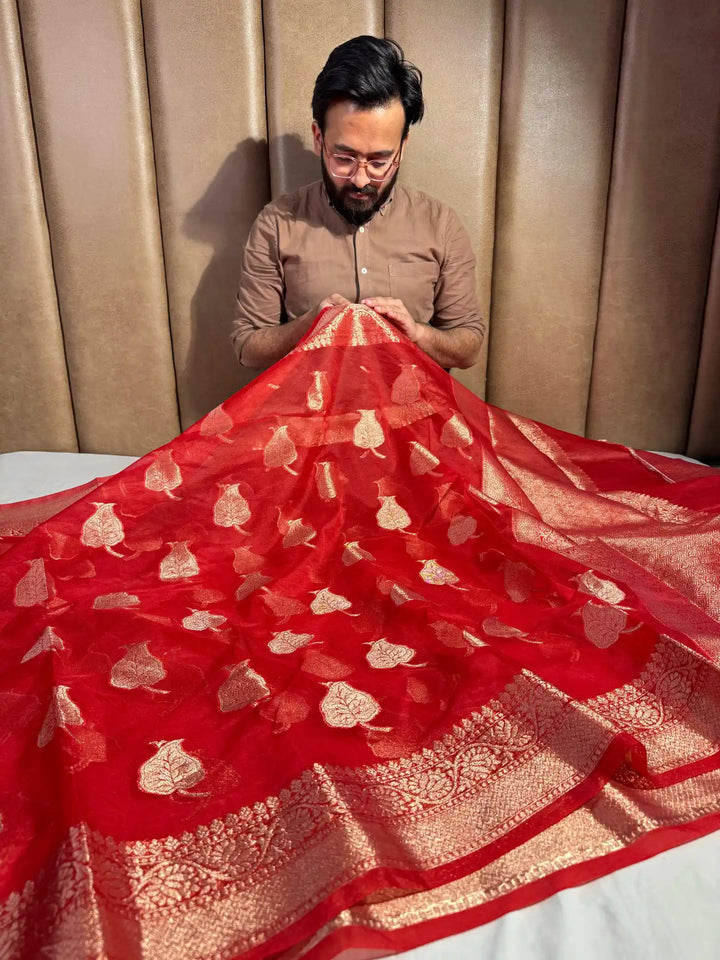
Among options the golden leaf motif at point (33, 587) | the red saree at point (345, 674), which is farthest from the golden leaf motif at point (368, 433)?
the golden leaf motif at point (33, 587)

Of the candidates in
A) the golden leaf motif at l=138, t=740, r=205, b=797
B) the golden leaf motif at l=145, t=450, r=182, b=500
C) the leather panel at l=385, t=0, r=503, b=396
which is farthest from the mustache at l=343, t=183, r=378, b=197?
the golden leaf motif at l=138, t=740, r=205, b=797

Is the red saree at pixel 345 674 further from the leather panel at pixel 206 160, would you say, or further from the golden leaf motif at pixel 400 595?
the leather panel at pixel 206 160

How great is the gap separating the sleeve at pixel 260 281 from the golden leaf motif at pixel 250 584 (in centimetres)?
62

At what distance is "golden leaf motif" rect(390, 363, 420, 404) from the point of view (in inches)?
51.9

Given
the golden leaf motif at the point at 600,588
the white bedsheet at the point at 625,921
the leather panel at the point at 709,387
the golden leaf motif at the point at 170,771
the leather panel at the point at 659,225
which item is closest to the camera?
the white bedsheet at the point at 625,921

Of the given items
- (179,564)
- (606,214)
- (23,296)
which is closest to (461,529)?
(179,564)

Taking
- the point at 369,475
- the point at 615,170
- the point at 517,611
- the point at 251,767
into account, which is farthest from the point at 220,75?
the point at 251,767

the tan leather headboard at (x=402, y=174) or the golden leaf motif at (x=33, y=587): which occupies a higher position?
the tan leather headboard at (x=402, y=174)

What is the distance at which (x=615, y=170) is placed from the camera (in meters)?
1.67

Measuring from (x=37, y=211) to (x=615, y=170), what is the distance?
132 centimetres

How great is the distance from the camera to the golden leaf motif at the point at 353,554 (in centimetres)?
114

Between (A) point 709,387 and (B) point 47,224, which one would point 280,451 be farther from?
(A) point 709,387

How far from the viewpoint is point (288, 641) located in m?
0.98

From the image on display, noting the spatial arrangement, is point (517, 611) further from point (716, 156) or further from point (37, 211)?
point (37, 211)
